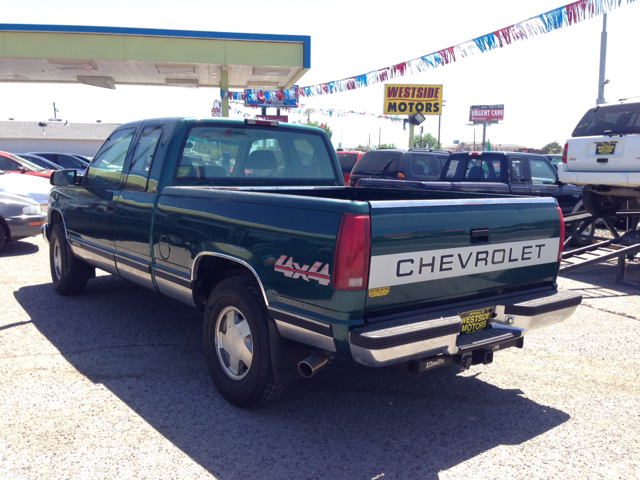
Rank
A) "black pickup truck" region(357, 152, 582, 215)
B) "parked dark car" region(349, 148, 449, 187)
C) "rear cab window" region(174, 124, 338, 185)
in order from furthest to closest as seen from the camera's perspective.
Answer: "parked dark car" region(349, 148, 449, 187) → "black pickup truck" region(357, 152, 582, 215) → "rear cab window" region(174, 124, 338, 185)

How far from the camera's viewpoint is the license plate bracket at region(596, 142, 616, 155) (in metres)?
8.62

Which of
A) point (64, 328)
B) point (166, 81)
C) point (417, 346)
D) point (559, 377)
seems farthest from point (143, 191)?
point (166, 81)

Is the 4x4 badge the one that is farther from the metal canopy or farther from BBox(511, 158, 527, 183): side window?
the metal canopy

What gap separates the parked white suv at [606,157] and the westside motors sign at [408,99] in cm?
2610

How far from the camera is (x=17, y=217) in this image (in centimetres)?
952

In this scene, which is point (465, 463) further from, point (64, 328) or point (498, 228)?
point (64, 328)

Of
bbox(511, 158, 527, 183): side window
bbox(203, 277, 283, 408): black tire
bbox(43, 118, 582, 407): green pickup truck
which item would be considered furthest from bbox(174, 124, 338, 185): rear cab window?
bbox(511, 158, 527, 183): side window

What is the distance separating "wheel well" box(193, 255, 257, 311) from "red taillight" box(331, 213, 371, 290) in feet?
3.35

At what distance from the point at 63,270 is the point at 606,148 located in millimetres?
7724

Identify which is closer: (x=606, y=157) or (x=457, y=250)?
(x=457, y=250)

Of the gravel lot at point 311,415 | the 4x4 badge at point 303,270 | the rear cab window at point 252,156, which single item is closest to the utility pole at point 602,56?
the gravel lot at point 311,415

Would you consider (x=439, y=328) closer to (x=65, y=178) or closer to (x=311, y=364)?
(x=311, y=364)

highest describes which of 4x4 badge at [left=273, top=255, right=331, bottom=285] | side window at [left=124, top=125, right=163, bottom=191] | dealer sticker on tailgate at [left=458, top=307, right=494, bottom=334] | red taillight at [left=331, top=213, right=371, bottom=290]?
side window at [left=124, top=125, right=163, bottom=191]

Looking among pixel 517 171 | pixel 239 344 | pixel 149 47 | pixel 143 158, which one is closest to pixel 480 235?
pixel 239 344
